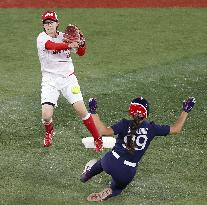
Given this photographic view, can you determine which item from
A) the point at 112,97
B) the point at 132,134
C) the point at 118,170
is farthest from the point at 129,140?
the point at 112,97

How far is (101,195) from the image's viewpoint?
7402 millimetres

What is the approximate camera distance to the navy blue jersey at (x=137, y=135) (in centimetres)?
709

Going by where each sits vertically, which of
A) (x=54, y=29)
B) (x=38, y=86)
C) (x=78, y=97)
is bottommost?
(x=38, y=86)

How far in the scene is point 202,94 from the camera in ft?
39.7

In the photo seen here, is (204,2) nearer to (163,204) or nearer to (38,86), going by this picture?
(38,86)

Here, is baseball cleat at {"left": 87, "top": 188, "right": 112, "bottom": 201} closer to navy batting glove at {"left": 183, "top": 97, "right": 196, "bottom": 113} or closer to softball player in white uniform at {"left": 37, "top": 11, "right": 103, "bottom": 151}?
softball player in white uniform at {"left": 37, "top": 11, "right": 103, "bottom": 151}

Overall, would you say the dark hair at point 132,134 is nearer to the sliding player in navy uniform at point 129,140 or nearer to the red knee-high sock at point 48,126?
the sliding player in navy uniform at point 129,140

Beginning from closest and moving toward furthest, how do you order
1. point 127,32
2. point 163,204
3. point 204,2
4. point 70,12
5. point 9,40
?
point 163,204 < point 9,40 < point 127,32 < point 70,12 < point 204,2

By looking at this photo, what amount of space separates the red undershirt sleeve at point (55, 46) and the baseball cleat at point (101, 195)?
2.21 m

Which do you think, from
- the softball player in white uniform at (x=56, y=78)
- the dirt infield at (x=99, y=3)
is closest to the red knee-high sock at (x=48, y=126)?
the softball player in white uniform at (x=56, y=78)

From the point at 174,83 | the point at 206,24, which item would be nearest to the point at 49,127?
the point at 174,83

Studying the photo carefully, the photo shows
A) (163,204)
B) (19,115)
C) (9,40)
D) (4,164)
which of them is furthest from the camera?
(9,40)

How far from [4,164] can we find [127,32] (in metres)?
10.2

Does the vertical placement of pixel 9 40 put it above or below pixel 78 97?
below
